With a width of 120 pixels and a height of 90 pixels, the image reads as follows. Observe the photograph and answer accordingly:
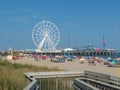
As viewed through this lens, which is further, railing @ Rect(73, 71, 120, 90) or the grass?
the grass

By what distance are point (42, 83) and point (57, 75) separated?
58 cm

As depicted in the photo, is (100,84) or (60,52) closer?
(100,84)

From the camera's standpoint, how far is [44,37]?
84125mm

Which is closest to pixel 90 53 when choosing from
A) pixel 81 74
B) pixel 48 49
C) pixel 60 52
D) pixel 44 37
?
pixel 60 52

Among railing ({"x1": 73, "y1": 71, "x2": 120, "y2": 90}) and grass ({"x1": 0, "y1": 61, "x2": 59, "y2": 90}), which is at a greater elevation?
railing ({"x1": 73, "y1": 71, "x2": 120, "y2": 90})

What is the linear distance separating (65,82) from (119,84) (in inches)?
82.3

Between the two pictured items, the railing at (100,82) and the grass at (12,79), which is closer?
the railing at (100,82)

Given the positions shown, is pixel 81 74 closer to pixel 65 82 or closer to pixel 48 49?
pixel 65 82

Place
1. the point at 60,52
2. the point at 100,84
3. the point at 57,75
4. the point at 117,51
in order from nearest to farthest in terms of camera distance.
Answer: the point at 100,84 → the point at 57,75 → the point at 60,52 → the point at 117,51

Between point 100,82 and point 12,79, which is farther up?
point 100,82

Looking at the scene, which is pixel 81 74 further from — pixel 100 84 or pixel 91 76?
pixel 100 84

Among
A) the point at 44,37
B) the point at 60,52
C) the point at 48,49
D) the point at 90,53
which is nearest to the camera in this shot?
the point at 44,37

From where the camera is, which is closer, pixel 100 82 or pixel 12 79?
pixel 100 82

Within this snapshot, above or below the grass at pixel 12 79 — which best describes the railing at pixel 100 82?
above
